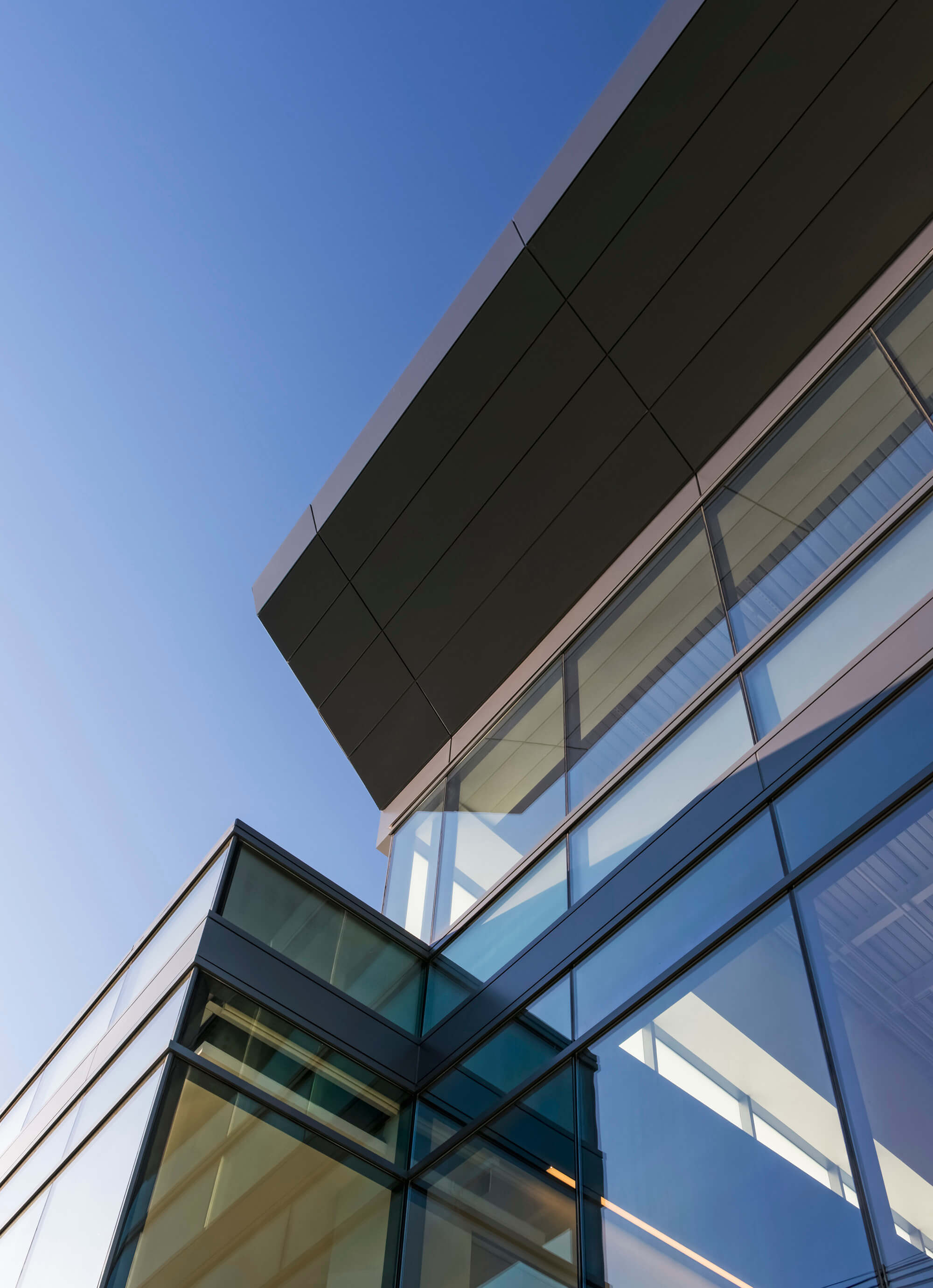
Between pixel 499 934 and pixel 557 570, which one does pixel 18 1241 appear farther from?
pixel 557 570

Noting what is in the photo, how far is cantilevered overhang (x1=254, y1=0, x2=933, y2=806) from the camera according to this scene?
31.7ft

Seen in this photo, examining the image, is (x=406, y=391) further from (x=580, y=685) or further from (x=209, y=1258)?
(x=209, y=1258)

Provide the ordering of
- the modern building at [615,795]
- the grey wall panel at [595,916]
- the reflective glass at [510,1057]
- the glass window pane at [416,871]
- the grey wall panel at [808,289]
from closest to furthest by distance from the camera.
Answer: the modern building at [615,795], the grey wall panel at [595,916], the reflective glass at [510,1057], the grey wall panel at [808,289], the glass window pane at [416,871]

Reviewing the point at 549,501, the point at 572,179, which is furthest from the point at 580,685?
the point at 572,179

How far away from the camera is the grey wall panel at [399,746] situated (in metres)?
13.0

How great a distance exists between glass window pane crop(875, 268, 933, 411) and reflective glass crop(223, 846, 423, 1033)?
258 inches

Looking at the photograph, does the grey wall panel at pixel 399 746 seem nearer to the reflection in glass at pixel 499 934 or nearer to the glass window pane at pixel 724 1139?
the reflection in glass at pixel 499 934

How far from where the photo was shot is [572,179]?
10.4 m

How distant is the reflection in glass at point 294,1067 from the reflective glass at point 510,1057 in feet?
1.75

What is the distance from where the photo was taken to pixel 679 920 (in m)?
7.45

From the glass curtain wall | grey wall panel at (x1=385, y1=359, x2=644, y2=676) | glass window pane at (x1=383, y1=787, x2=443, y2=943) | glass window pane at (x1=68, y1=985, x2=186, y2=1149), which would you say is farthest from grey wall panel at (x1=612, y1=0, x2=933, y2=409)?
glass window pane at (x1=68, y1=985, x2=186, y2=1149)

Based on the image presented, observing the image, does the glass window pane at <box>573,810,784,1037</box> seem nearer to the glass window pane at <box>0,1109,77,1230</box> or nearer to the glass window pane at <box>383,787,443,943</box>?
the glass window pane at <box>383,787,443,943</box>

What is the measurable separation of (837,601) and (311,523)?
267 inches

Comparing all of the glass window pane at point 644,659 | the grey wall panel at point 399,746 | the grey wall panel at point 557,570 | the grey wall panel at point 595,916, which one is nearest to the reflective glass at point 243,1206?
the grey wall panel at point 595,916
